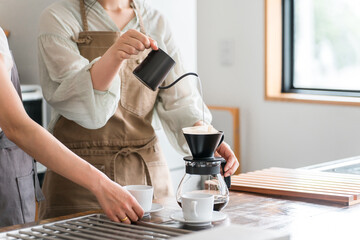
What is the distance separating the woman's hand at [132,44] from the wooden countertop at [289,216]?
41 cm

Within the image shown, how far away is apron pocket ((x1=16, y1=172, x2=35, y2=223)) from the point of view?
1879 mm

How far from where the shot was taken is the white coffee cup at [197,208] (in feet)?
4.63

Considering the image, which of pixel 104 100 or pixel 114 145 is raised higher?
pixel 104 100

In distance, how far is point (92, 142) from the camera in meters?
2.00

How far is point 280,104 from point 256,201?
7.60 feet

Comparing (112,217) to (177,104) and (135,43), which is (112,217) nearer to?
(135,43)

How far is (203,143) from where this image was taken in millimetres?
1508

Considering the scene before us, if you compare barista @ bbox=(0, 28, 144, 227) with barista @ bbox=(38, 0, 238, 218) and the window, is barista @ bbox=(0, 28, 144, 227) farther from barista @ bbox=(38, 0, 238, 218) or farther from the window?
the window

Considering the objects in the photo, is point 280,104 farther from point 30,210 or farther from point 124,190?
point 124,190

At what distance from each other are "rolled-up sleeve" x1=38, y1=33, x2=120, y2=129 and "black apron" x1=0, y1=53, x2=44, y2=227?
107 millimetres

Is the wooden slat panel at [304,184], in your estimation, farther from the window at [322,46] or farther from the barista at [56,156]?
the window at [322,46]

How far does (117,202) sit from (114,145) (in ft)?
1.91

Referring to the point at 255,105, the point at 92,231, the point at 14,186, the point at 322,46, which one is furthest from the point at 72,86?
the point at 322,46

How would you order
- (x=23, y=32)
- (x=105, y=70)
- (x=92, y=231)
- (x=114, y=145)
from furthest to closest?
(x=23, y=32) → (x=114, y=145) → (x=105, y=70) → (x=92, y=231)
